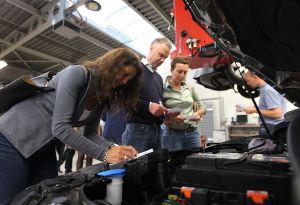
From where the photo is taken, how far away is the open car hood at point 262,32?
60cm

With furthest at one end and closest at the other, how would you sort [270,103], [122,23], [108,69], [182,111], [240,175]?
[122,23]
[182,111]
[270,103]
[108,69]
[240,175]

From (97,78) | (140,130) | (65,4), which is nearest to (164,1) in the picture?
(65,4)

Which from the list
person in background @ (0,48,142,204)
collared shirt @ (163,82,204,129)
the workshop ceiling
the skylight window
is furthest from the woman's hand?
the skylight window

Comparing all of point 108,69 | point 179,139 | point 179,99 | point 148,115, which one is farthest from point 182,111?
point 108,69

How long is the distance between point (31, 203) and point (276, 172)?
644 mm

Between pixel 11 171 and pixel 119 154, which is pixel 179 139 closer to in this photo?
pixel 119 154

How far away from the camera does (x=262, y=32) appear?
724mm

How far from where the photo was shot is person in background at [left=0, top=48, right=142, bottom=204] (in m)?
0.92

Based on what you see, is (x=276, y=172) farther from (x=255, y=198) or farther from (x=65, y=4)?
(x=65, y=4)

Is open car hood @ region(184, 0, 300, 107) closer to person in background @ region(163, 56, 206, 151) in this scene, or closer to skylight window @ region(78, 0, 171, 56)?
person in background @ region(163, 56, 206, 151)

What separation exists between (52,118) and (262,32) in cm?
79

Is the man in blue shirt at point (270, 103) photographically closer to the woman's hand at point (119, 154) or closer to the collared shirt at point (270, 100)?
the collared shirt at point (270, 100)

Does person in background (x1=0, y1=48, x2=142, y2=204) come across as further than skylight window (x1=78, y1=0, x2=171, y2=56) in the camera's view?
No

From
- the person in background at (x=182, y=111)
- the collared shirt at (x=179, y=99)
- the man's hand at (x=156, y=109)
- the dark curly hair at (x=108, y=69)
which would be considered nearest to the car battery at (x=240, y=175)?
the dark curly hair at (x=108, y=69)
